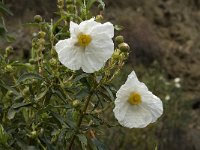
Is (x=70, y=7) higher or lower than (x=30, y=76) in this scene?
higher

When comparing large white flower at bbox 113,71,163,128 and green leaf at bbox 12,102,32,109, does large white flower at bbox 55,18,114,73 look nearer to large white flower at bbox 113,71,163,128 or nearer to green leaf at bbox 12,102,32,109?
large white flower at bbox 113,71,163,128

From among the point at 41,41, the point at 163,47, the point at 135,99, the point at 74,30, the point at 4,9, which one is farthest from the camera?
the point at 163,47

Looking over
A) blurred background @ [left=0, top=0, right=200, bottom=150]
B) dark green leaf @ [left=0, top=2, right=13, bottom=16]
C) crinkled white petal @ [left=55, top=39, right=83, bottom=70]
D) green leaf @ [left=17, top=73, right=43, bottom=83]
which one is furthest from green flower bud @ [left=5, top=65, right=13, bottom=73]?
blurred background @ [left=0, top=0, right=200, bottom=150]

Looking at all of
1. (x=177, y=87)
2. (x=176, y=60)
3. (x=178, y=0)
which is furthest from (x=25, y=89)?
(x=178, y=0)

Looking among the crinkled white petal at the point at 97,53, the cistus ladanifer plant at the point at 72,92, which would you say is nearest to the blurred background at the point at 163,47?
the cistus ladanifer plant at the point at 72,92

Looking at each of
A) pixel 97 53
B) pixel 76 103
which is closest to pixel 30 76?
pixel 76 103

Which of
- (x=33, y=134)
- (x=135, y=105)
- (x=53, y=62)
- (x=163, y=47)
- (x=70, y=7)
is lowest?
(x=163, y=47)

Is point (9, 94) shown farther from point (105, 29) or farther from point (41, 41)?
point (105, 29)
